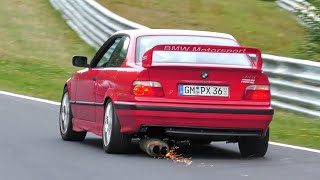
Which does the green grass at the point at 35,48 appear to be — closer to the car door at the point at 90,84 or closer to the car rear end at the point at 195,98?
the car door at the point at 90,84

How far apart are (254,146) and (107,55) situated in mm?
2110

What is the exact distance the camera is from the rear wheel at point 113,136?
10.0 meters

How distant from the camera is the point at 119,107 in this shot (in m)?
9.91

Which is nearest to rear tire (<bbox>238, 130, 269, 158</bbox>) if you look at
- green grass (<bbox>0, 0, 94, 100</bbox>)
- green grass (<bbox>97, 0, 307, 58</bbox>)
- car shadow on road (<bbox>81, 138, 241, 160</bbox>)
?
car shadow on road (<bbox>81, 138, 241, 160</bbox>)

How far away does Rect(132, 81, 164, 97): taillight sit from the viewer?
32.1ft

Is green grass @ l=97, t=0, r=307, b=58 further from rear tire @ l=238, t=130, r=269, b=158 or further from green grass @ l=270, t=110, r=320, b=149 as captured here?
rear tire @ l=238, t=130, r=269, b=158

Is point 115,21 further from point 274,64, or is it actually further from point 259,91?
point 259,91

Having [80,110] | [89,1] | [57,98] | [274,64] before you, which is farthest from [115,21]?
[80,110]

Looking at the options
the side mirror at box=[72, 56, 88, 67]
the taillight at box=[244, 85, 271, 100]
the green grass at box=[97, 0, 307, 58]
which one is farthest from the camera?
the green grass at box=[97, 0, 307, 58]

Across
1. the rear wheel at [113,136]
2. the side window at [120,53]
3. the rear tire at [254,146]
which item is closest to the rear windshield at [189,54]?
the side window at [120,53]

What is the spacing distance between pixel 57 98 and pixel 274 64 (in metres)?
4.11

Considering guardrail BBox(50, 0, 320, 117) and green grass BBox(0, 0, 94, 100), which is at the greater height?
guardrail BBox(50, 0, 320, 117)

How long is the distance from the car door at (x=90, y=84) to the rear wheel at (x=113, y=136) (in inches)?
24.5

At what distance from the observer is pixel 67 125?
1200 centimetres
